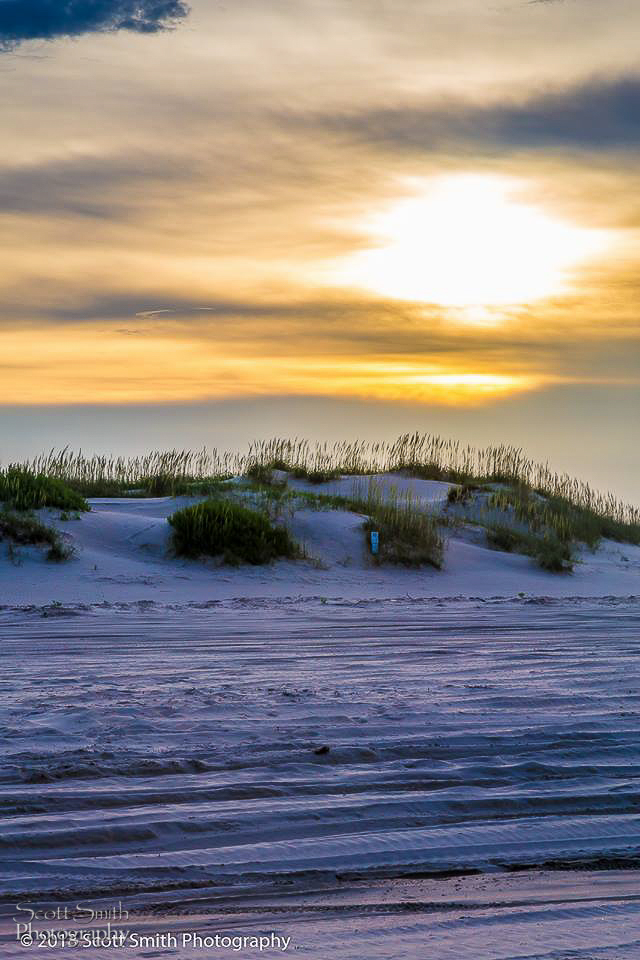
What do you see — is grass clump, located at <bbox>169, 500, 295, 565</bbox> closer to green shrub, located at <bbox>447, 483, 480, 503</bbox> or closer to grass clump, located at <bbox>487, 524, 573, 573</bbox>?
grass clump, located at <bbox>487, 524, 573, 573</bbox>

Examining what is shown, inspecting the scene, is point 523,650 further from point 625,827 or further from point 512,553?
point 512,553

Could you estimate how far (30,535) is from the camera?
12609 mm

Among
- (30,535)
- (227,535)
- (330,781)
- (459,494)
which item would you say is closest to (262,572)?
(227,535)

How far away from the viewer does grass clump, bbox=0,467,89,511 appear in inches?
530

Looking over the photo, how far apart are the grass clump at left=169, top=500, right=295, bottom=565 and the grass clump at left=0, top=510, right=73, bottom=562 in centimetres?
151

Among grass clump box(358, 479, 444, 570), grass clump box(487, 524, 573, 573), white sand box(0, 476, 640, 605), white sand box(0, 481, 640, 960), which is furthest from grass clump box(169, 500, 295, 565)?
grass clump box(487, 524, 573, 573)

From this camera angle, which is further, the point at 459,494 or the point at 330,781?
the point at 459,494

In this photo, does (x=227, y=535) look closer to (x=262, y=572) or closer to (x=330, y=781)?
(x=262, y=572)

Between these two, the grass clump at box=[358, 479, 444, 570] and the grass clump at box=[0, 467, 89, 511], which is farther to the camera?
the grass clump at box=[358, 479, 444, 570]

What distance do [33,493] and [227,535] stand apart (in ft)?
8.61

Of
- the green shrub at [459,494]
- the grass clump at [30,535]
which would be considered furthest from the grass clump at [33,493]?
the green shrub at [459,494]

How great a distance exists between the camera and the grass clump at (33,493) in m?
13.5

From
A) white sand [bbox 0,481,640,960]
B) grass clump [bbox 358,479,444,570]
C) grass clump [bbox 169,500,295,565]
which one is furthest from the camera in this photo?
grass clump [bbox 358,479,444,570]

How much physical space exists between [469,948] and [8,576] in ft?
31.7
